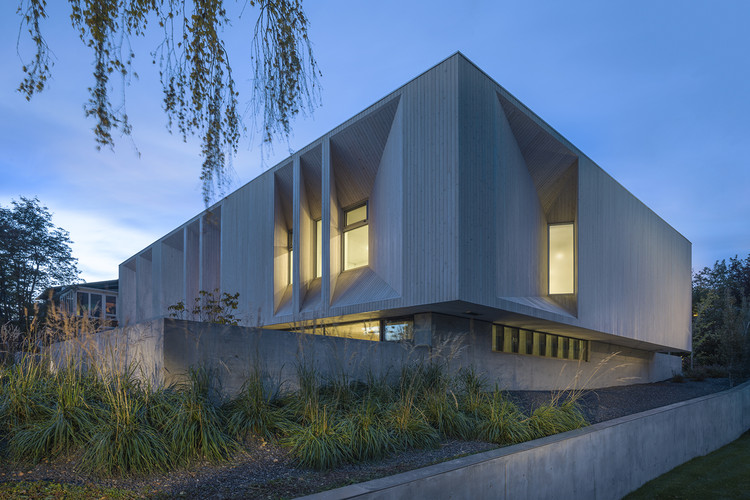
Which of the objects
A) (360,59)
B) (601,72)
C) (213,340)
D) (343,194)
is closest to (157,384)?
(213,340)

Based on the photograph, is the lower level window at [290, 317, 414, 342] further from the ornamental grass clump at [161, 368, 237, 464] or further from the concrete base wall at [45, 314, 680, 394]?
the ornamental grass clump at [161, 368, 237, 464]

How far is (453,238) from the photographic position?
980 centimetres

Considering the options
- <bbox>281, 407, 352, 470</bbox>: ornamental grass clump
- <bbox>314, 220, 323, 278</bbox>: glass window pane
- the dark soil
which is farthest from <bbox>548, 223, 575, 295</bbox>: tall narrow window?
<bbox>281, 407, 352, 470</bbox>: ornamental grass clump

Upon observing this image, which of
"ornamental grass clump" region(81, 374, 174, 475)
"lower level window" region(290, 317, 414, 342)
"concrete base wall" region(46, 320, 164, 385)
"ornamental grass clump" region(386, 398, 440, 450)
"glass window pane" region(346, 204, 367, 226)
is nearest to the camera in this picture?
"ornamental grass clump" region(81, 374, 174, 475)

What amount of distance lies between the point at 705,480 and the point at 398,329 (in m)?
7.07

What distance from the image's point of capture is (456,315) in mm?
12250

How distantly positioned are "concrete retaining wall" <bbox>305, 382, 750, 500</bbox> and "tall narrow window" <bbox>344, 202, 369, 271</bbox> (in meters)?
7.73

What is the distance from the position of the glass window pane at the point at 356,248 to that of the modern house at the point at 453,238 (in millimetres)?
42

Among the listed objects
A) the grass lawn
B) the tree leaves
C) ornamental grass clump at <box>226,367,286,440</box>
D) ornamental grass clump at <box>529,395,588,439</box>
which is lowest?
the grass lawn

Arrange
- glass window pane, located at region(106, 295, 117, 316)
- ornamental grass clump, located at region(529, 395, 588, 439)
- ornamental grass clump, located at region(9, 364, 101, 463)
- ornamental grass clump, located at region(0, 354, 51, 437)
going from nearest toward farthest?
ornamental grass clump, located at region(9, 364, 101, 463) → ornamental grass clump, located at region(0, 354, 51, 437) → ornamental grass clump, located at region(529, 395, 588, 439) → glass window pane, located at region(106, 295, 117, 316)

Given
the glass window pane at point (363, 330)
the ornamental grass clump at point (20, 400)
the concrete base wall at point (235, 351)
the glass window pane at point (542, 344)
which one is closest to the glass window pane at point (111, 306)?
the glass window pane at point (363, 330)

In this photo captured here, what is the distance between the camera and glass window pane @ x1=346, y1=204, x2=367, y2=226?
13547mm

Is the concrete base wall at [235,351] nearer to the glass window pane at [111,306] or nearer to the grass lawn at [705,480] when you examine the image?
the grass lawn at [705,480]

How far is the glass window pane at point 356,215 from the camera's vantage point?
13.5 meters
